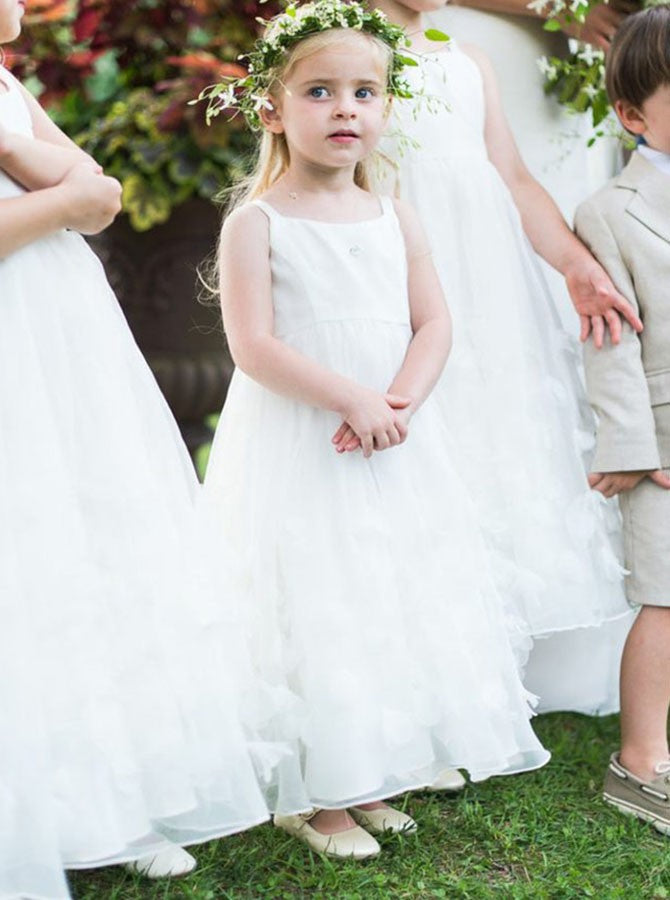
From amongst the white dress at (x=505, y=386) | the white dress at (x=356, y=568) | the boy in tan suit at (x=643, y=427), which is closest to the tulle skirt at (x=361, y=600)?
the white dress at (x=356, y=568)

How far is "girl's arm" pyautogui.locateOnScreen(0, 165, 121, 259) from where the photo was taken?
7.52 ft

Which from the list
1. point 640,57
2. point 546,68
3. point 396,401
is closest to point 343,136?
point 396,401

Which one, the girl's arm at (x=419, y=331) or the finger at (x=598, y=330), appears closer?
the girl's arm at (x=419, y=331)

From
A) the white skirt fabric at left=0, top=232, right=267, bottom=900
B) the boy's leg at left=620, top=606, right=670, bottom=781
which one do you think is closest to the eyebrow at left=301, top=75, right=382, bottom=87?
the white skirt fabric at left=0, top=232, right=267, bottom=900

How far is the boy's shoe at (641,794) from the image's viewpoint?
284 cm

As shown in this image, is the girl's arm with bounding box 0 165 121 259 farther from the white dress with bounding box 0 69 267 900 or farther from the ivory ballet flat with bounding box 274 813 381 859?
the ivory ballet flat with bounding box 274 813 381 859

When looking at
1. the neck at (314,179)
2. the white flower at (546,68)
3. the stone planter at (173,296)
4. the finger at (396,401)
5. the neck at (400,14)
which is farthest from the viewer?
the stone planter at (173,296)

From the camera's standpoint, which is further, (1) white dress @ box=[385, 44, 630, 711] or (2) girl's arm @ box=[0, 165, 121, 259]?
(1) white dress @ box=[385, 44, 630, 711]

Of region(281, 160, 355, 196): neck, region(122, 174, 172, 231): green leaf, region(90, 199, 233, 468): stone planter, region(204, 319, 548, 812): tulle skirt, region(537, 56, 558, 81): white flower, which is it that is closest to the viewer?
region(204, 319, 548, 812): tulle skirt

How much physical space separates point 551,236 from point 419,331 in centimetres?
56

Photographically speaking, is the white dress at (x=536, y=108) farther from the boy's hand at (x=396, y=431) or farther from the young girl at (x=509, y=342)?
the boy's hand at (x=396, y=431)

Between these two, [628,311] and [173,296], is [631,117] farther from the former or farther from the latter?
[173,296]

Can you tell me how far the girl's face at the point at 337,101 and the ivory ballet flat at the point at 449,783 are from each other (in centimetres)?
130

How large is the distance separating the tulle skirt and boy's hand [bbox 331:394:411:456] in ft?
0.13
